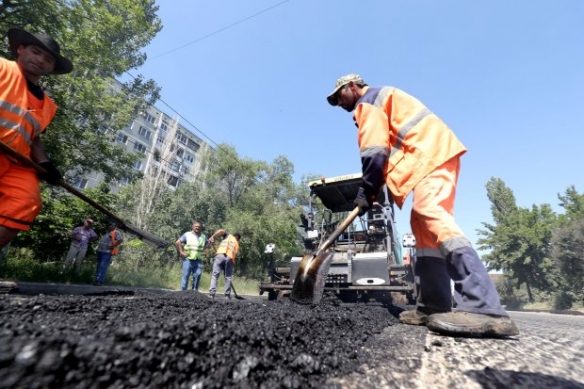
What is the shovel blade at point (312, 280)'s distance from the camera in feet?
7.68

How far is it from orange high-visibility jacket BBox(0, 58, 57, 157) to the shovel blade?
2558 mm

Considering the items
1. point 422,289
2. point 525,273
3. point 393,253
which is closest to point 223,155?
point 393,253

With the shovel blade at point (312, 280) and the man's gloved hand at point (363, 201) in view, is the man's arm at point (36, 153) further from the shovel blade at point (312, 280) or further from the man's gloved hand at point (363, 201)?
the man's gloved hand at point (363, 201)

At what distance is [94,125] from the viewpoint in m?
8.17

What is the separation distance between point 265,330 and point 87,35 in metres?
10.2

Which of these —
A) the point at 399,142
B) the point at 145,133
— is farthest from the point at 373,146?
the point at 145,133

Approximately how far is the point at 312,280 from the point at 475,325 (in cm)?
114

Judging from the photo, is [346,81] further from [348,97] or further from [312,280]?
[312,280]

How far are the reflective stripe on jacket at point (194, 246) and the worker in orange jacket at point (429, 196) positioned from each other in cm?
578

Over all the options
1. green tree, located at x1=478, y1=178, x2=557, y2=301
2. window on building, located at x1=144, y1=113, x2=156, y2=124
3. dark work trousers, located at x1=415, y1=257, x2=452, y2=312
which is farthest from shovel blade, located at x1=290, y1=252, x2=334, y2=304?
window on building, located at x1=144, y1=113, x2=156, y2=124

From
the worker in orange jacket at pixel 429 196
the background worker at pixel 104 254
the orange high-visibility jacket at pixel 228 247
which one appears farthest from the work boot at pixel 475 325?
the background worker at pixel 104 254

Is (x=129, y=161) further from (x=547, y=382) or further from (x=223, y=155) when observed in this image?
(x=223, y=155)

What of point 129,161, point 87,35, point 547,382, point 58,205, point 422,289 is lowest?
point 547,382

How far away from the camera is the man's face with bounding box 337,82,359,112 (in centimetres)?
274
